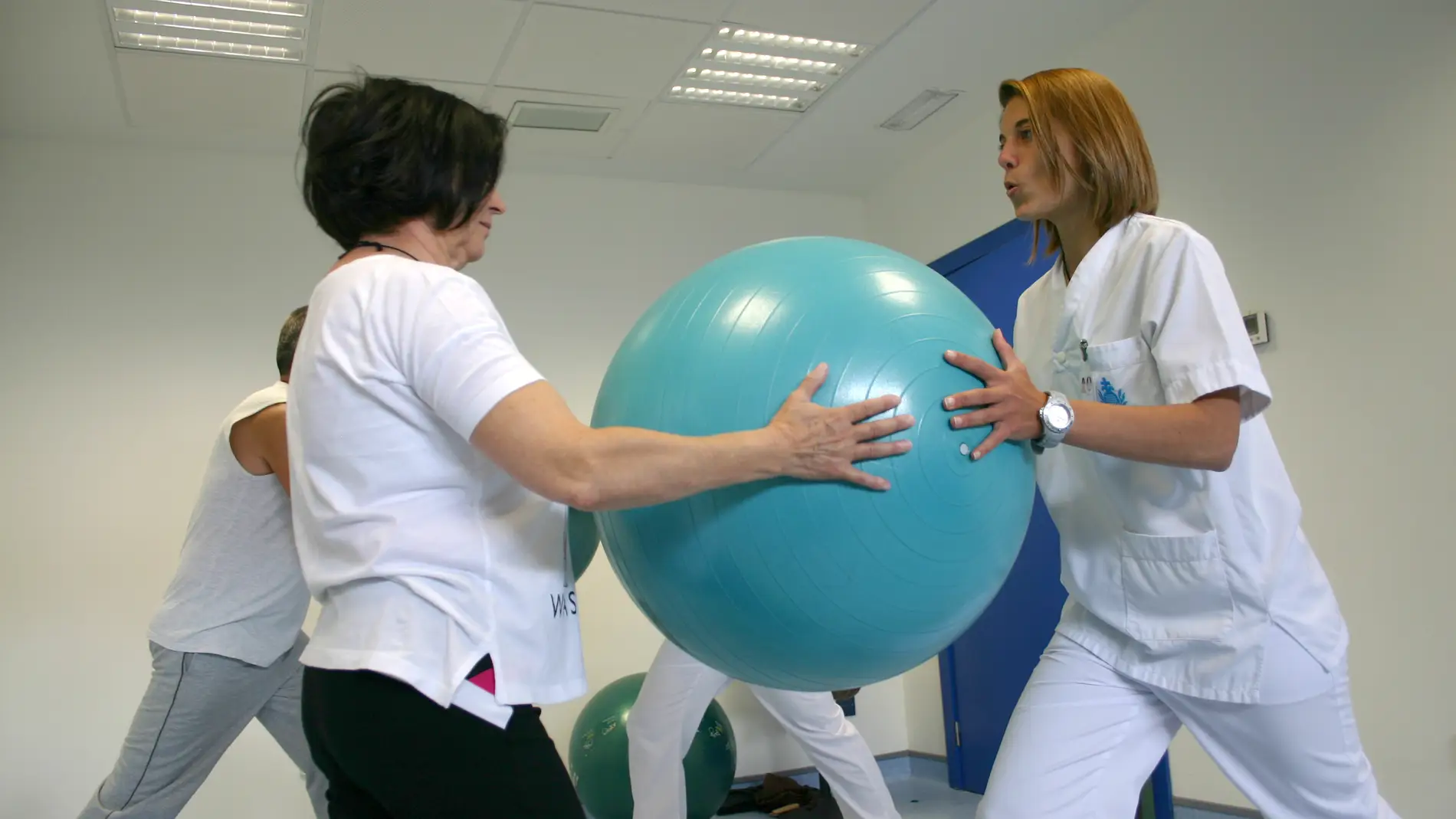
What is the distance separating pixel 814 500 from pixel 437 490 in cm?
45

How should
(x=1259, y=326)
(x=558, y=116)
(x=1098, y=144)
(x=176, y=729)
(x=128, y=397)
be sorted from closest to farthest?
(x=1098, y=144) < (x=176, y=729) < (x=1259, y=326) < (x=128, y=397) < (x=558, y=116)

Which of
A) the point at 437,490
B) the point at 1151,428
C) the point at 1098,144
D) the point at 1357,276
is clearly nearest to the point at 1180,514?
the point at 1151,428

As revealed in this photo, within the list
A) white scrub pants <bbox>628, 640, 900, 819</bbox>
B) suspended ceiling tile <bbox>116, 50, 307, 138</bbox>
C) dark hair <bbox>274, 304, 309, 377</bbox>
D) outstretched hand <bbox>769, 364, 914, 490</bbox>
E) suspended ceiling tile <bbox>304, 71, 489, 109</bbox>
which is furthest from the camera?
suspended ceiling tile <bbox>304, 71, 489, 109</bbox>

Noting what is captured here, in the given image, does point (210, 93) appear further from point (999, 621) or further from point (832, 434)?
point (999, 621)

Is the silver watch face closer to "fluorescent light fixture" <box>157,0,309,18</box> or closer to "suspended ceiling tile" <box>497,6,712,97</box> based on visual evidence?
"suspended ceiling tile" <box>497,6,712,97</box>

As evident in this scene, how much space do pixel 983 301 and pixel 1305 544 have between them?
2.62m

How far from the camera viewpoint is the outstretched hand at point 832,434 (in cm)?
126

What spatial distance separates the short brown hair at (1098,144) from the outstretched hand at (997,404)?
1.60 feet

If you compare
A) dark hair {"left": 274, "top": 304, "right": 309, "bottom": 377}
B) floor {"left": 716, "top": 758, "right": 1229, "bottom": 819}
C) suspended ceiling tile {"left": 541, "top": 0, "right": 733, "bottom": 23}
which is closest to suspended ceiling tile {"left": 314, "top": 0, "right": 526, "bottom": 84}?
suspended ceiling tile {"left": 541, "top": 0, "right": 733, "bottom": 23}

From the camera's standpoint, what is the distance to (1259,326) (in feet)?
10.3

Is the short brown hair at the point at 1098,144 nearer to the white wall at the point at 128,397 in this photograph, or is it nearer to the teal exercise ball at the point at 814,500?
the teal exercise ball at the point at 814,500

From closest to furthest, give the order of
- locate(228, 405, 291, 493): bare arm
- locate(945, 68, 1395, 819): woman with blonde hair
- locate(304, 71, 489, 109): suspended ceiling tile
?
locate(945, 68, 1395, 819): woman with blonde hair, locate(228, 405, 291, 493): bare arm, locate(304, 71, 489, 109): suspended ceiling tile

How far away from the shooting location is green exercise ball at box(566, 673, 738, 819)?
343 centimetres

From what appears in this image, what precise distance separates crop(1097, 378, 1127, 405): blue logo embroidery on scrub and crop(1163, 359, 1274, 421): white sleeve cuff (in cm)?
11
